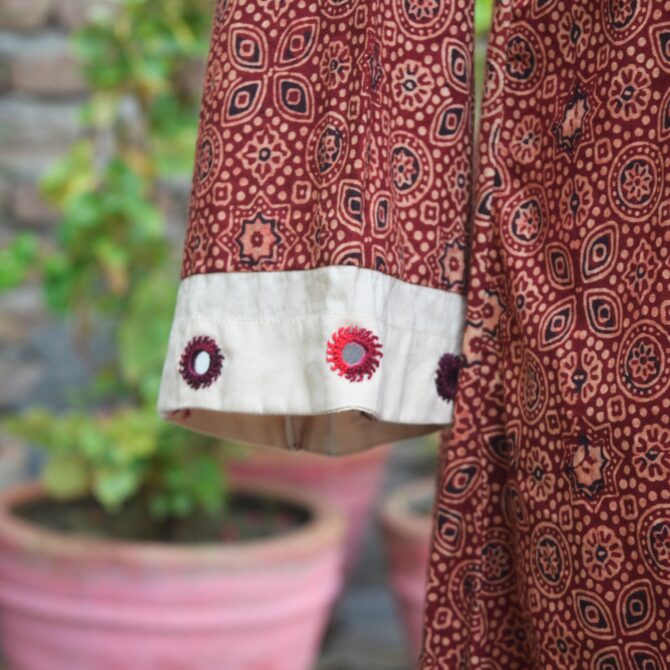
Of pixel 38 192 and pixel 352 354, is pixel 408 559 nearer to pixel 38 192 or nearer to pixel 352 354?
pixel 38 192

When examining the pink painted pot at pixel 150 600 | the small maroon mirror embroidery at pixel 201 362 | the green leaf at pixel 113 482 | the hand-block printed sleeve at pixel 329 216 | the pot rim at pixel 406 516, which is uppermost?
the hand-block printed sleeve at pixel 329 216

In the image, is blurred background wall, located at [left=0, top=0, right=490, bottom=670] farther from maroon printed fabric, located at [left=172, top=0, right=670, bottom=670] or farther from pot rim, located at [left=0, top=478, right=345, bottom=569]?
maroon printed fabric, located at [left=172, top=0, right=670, bottom=670]

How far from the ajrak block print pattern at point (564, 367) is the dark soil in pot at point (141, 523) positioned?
947 millimetres

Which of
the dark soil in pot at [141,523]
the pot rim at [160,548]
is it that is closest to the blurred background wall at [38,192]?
the dark soil in pot at [141,523]

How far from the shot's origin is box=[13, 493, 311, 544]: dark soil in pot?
1.62 metres

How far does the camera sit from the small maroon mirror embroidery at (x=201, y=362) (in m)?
0.67

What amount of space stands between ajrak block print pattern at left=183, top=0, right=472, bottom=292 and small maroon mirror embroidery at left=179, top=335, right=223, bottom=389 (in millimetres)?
47

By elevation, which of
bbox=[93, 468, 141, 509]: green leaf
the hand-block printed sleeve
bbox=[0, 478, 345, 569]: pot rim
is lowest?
bbox=[0, 478, 345, 569]: pot rim

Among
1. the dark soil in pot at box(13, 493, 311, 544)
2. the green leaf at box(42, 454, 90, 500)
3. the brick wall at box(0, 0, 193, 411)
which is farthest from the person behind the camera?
the brick wall at box(0, 0, 193, 411)

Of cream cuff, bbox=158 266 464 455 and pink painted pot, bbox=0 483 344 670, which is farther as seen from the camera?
pink painted pot, bbox=0 483 344 670

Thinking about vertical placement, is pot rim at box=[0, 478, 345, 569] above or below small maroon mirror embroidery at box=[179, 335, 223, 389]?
below

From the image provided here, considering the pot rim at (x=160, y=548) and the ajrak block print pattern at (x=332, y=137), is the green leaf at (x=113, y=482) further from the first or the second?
the ajrak block print pattern at (x=332, y=137)

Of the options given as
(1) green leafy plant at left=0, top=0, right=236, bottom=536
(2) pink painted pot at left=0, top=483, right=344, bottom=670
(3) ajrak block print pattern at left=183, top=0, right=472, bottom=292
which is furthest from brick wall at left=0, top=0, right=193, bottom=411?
(3) ajrak block print pattern at left=183, top=0, right=472, bottom=292

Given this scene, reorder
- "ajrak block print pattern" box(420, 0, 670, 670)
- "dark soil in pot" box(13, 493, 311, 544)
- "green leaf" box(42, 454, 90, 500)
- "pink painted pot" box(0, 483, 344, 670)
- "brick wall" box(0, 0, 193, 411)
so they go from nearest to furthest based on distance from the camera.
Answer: "ajrak block print pattern" box(420, 0, 670, 670) < "pink painted pot" box(0, 483, 344, 670) < "green leaf" box(42, 454, 90, 500) < "dark soil in pot" box(13, 493, 311, 544) < "brick wall" box(0, 0, 193, 411)
